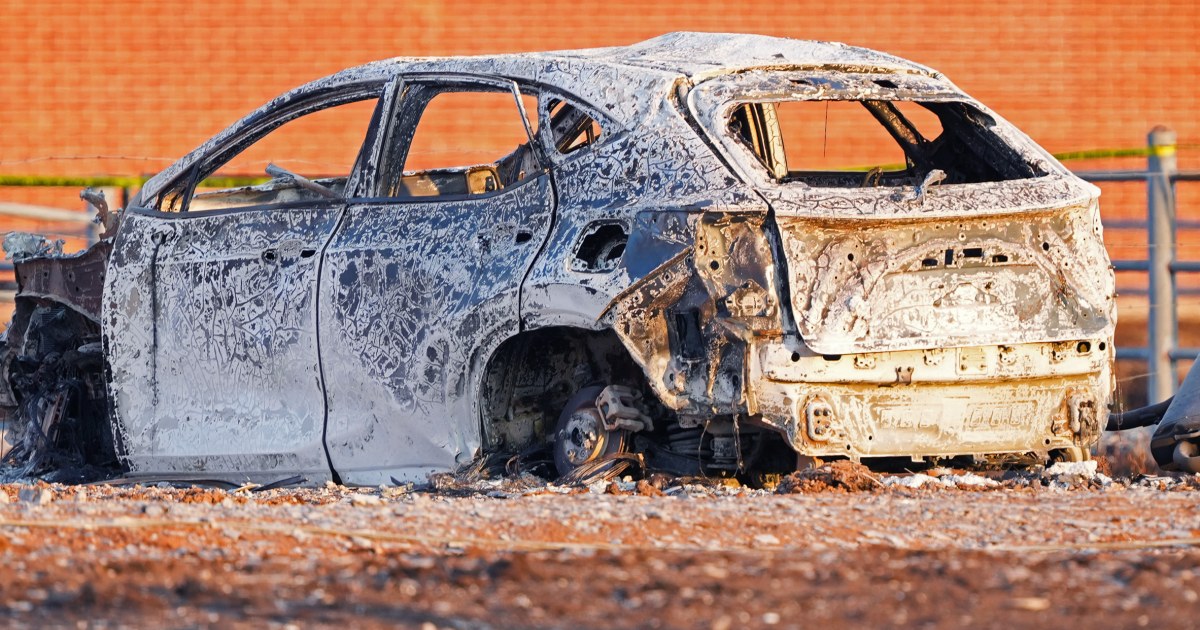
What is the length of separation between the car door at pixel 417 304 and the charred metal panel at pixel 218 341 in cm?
13

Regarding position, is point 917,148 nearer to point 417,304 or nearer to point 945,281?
point 945,281

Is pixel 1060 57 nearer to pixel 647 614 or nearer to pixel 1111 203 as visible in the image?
pixel 1111 203

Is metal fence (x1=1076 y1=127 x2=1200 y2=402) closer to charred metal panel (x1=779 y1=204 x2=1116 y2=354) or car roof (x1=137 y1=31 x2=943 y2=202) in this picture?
car roof (x1=137 y1=31 x2=943 y2=202)

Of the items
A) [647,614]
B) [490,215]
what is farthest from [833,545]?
[490,215]

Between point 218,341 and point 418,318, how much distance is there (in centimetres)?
96

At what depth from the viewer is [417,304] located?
6754 mm

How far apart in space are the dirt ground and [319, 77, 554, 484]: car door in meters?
0.47

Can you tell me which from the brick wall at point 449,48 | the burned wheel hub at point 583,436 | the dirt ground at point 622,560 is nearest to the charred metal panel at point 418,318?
the burned wheel hub at point 583,436

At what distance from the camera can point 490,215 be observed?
6723 mm

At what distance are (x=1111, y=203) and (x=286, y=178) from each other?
447 inches

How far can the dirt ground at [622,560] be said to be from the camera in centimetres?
432

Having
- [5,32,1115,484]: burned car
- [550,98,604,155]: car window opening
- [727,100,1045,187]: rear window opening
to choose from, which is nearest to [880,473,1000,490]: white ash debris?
[5,32,1115,484]: burned car

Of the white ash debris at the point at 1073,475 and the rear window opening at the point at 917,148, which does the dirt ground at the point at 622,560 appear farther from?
the rear window opening at the point at 917,148

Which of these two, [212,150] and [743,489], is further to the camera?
[212,150]
